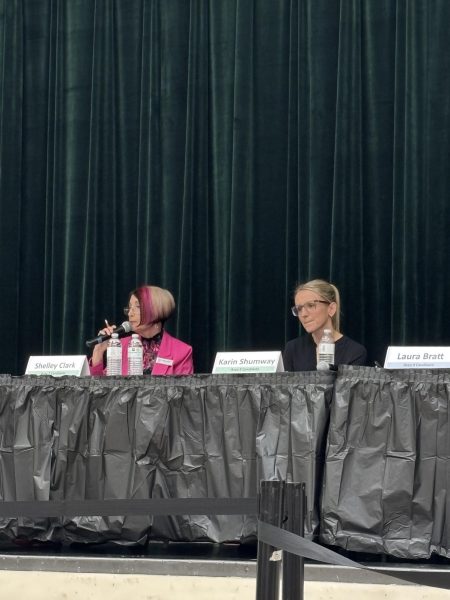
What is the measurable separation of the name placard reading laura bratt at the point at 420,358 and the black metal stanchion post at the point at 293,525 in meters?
1.46

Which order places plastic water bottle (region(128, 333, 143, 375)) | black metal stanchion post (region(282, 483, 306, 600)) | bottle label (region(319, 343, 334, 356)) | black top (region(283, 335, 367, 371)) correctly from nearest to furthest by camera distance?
1. black metal stanchion post (region(282, 483, 306, 600))
2. bottle label (region(319, 343, 334, 356))
3. plastic water bottle (region(128, 333, 143, 375))
4. black top (region(283, 335, 367, 371))

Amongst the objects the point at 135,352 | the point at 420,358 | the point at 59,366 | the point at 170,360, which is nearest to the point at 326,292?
the point at 170,360

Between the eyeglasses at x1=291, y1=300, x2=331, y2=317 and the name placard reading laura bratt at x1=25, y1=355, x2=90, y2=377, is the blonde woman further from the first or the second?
the name placard reading laura bratt at x1=25, y1=355, x2=90, y2=377

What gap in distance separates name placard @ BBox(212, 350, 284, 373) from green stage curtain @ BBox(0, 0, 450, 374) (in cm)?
183

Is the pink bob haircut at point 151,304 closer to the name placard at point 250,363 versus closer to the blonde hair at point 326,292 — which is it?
the blonde hair at point 326,292

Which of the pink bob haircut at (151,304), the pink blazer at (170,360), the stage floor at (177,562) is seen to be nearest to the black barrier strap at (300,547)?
the stage floor at (177,562)

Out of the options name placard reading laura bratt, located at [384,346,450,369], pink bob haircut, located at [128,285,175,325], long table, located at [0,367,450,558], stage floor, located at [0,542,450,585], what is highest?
pink bob haircut, located at [128,285,175,325]

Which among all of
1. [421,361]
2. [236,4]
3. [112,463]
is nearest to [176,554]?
[112,463]

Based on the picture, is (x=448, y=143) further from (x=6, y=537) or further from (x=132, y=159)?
(x=6, y=537)

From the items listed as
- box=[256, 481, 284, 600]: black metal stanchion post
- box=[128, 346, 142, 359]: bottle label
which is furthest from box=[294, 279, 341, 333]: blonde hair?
box=[256, 481, 284, 600]: black metal stanchion post

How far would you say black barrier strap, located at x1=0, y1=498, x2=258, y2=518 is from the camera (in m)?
3.21

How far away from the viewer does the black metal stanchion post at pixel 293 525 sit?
2662 mm

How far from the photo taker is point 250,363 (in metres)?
4.36

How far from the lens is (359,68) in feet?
20.6
